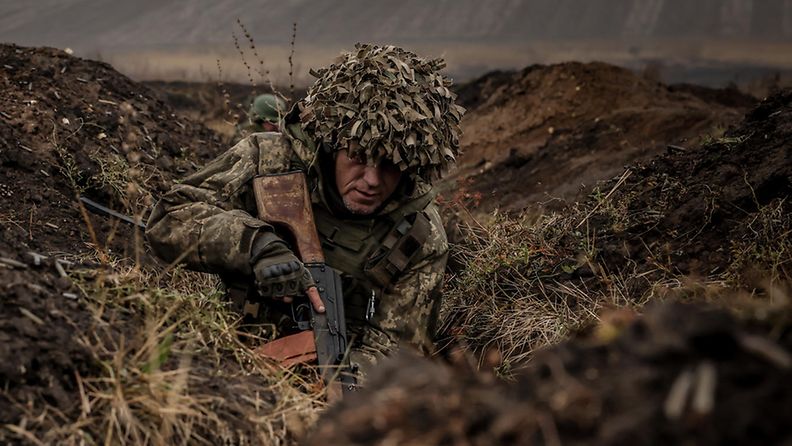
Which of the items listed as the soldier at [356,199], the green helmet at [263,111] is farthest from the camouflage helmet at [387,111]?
the green helmet at [263,111]

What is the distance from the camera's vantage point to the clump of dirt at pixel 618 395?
1680 mm

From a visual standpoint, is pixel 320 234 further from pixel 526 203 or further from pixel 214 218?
pixel 526 203

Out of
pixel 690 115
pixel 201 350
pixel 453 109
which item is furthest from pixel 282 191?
pixel 690 115

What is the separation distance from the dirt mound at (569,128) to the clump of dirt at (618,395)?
592 cm

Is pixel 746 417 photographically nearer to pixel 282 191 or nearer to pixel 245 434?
pixel 245 434

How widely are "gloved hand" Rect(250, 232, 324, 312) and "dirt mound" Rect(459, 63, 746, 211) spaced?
14.1 ft

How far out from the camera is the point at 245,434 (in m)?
2.77

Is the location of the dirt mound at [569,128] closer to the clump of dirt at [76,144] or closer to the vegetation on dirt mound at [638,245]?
the vegetation on dirt mound at [638,245]

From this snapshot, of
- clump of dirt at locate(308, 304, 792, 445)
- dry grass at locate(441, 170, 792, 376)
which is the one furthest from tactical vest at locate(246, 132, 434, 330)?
clump of dirt at locate(308, 304, 792, 445)

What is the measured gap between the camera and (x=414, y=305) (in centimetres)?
464

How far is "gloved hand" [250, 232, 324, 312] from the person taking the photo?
3.76m

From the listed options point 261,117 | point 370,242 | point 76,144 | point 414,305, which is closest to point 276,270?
point 370,242

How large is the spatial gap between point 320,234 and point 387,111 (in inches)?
28.4

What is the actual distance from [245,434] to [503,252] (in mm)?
3047
